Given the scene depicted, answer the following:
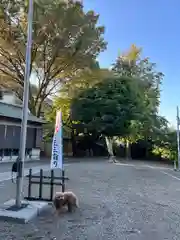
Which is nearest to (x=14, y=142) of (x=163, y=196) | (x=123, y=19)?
(x=123, y=19)

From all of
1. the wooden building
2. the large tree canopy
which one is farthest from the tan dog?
the large tree canopy

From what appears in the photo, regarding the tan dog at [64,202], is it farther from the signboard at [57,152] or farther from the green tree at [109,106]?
the green tree at [109,106]

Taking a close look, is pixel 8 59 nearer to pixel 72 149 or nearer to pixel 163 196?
pixel 72 149

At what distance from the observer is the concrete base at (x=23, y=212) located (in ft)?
17.1

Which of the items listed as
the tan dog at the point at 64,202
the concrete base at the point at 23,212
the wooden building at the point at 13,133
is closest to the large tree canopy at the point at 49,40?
the wooden building at the point at 13,133

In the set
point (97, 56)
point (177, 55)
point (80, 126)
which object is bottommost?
point (80, 126)

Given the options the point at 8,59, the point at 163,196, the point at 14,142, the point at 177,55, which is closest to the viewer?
the point at 163,196

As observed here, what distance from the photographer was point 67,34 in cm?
2286

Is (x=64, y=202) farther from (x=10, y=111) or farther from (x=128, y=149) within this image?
(x=128, y=149)

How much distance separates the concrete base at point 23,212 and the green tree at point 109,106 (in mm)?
19267

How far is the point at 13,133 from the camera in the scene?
19922 mm

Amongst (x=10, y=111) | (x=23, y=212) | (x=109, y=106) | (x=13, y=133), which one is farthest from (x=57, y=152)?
(x=109, y=106)

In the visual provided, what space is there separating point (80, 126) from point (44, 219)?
73.5ft

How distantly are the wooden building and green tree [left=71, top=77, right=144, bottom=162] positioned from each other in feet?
17.6
